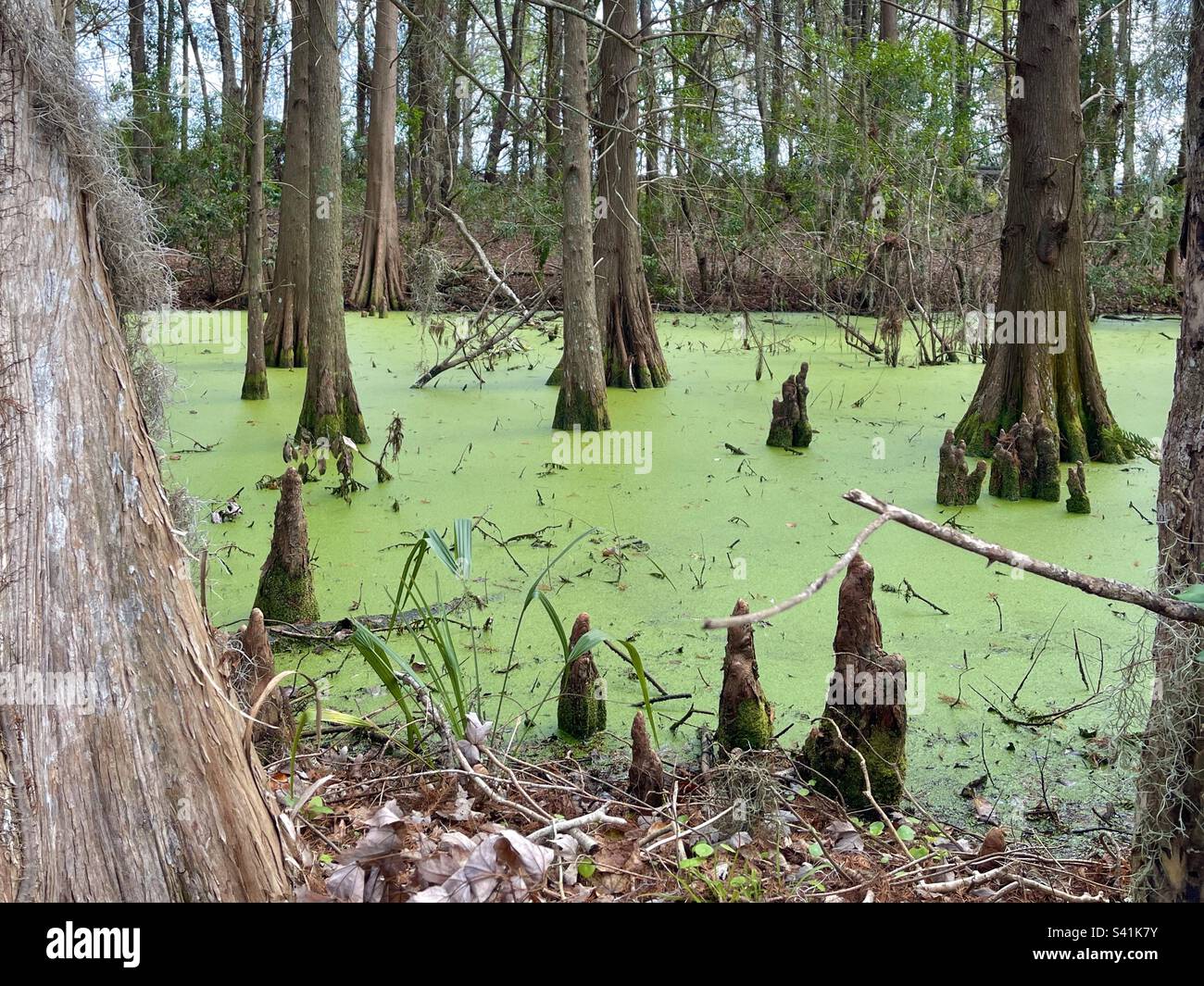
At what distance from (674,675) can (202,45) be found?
24441mm

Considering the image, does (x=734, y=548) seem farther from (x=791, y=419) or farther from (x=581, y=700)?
(x=791, y=419)

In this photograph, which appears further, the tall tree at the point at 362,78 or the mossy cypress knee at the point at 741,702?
the tall tree at the point at 362,78

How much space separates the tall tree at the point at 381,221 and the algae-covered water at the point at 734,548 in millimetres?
4657

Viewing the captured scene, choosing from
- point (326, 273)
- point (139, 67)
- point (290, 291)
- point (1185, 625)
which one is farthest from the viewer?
point (139, 67)

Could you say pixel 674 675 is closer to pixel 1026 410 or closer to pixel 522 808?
pixel 522 808

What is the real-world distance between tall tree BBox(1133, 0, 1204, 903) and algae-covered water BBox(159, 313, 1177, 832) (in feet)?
0.43

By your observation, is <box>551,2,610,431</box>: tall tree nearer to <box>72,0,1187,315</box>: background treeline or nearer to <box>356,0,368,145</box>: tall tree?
<box>72,0,1187,315</box>: background treeline

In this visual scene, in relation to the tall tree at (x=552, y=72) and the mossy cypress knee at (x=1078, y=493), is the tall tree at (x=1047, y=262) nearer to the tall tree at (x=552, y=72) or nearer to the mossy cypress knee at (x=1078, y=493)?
the mossy cypress knee at (x=1078, y=493)

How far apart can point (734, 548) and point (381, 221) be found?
9.82 meters

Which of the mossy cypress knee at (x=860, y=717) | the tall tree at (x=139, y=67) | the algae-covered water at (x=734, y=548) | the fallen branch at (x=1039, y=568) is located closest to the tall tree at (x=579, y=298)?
the algae-covered water at (x=734, y=548)

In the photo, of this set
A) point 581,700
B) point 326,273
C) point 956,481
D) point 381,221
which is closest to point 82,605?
point 581,700

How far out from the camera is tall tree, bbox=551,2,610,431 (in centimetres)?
726

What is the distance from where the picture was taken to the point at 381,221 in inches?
537

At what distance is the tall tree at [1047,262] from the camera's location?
21.3 ft
